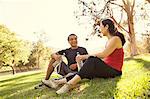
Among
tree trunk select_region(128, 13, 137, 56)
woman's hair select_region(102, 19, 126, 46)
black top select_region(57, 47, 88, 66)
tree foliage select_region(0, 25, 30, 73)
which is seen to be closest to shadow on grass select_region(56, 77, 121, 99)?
woman's hair select_region(102, 19, 126, 46)

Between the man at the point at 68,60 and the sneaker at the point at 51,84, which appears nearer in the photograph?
the sneaker at the point at 51,84

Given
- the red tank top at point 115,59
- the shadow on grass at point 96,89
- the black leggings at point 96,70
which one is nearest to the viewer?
the shadow on grass at point 96,89

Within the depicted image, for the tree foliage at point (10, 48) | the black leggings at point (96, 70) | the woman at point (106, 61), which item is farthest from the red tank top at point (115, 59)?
the tree foliage at point (10, 48)

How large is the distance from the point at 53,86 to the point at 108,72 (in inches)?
60.2

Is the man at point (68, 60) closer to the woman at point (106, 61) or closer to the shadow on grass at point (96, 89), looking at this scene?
the shadow on grass at point (96, 89)

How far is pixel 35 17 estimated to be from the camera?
128 meters

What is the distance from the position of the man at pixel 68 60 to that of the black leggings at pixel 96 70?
108cm

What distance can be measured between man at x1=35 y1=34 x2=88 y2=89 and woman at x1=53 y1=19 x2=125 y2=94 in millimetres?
978

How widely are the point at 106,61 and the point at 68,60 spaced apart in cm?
198

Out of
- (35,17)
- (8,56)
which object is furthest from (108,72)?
(35,17)

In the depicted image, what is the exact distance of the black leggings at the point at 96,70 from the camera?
7.68 metres

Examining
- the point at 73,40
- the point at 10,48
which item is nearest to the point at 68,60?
the point at 73,40

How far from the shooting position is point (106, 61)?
26.7ft

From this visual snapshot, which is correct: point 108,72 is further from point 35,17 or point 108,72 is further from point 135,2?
point 35,17
